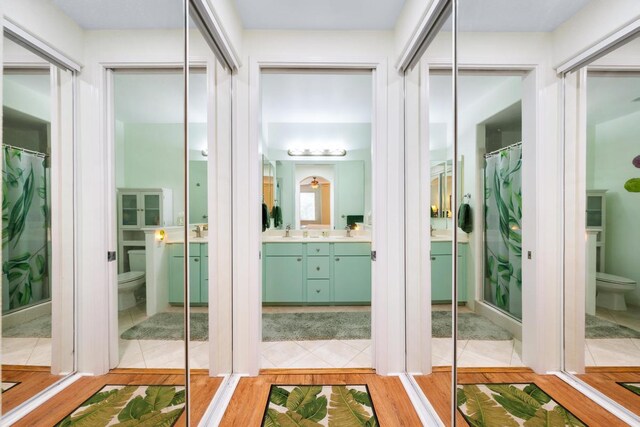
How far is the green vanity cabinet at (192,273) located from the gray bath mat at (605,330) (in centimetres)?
139

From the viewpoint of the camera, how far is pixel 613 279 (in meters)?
0.64

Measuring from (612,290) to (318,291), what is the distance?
3074mm

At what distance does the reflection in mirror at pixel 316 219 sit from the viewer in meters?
2.67

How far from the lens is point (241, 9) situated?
1.88m

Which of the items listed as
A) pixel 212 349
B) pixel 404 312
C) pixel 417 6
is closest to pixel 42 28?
pixel 212 349

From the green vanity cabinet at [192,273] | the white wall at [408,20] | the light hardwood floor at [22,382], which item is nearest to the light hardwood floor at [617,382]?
the light hardwood floor at [22,382]

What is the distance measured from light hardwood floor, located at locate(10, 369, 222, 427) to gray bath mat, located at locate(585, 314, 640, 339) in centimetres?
122

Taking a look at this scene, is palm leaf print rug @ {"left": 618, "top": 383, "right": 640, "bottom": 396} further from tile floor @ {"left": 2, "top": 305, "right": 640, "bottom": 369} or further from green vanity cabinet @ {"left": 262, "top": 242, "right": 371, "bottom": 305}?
green vanity cabinet @ {"left": 262, "top": 242, "right": 371, "bottom": 305}

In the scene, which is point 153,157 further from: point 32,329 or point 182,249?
point 32,329

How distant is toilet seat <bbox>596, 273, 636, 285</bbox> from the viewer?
2.01 ft

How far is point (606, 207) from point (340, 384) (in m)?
1.83

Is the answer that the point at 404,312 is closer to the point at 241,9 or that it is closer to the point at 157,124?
the point at 157,124

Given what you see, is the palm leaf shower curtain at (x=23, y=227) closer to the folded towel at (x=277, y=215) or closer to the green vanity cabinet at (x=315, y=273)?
the green vanity cabinet at (x=315, y=273)

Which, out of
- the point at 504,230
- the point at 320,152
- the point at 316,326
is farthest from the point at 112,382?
the point at 320,152
